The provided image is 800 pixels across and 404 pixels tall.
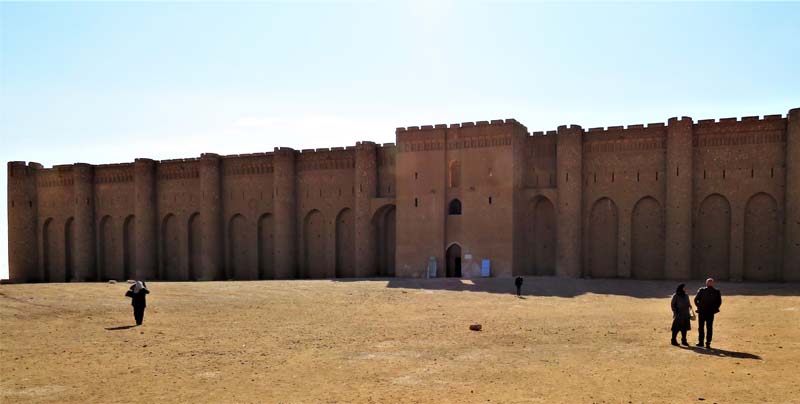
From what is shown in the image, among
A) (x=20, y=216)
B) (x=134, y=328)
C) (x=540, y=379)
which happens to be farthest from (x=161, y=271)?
(x=540, y=379)

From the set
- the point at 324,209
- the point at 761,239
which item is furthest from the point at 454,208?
the point at 761,239

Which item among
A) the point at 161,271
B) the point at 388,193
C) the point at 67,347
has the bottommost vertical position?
the point at 161,271

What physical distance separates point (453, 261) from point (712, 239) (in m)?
12.2

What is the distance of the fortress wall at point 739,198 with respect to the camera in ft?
84.4

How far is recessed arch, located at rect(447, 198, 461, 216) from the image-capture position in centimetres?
3025

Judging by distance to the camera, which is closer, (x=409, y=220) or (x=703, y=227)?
(x=703, y=227)

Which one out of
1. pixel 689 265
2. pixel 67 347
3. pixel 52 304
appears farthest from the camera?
pixel 689 265

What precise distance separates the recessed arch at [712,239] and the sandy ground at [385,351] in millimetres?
5986

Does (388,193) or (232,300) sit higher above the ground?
(388,193)

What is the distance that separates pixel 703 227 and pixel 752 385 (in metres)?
20.9

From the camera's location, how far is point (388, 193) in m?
32.9

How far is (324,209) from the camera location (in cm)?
3484

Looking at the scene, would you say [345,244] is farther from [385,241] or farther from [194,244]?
[194,244]

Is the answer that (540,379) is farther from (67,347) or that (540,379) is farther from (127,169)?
(127,169)
